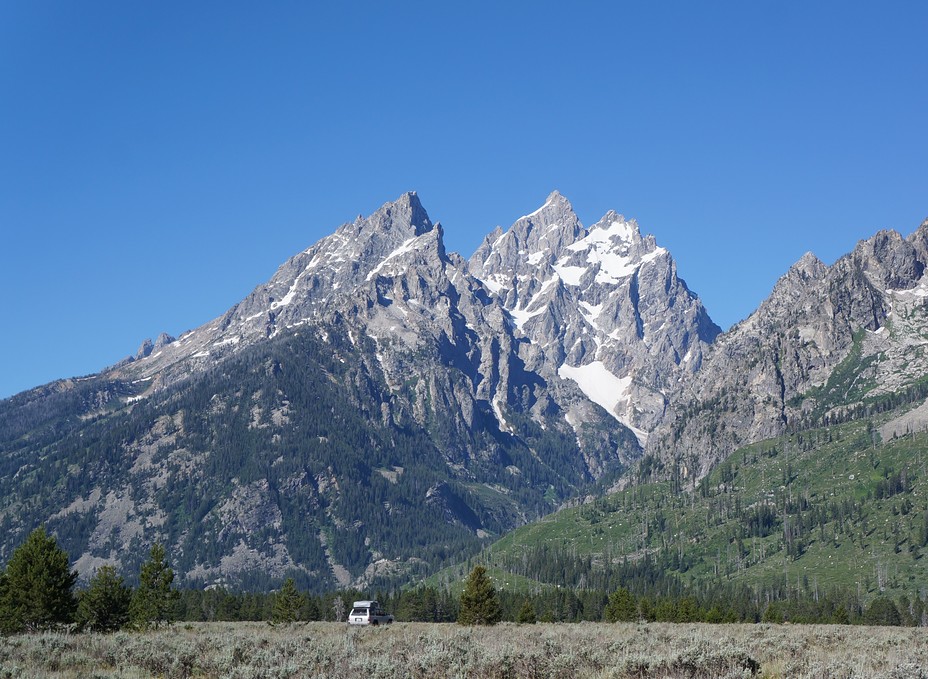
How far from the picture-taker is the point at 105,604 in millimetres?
73250

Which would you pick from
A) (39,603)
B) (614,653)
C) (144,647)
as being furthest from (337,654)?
(39,603)

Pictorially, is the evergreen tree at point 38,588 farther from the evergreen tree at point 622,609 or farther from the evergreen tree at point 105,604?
the evergreen tree at point 622,609

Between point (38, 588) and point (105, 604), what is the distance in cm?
557

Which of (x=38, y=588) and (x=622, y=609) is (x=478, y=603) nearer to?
(x=38, y=588)

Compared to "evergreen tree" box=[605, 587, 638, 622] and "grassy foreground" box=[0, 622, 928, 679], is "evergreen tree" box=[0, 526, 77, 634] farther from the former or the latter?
"evergreen tree" box=[605, 587, 638, 622]

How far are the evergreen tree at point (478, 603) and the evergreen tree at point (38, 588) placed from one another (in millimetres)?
37401

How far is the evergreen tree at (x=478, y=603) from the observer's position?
8950 cm

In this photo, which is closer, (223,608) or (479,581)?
(479,581)

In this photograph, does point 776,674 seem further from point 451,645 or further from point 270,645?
point 270,645

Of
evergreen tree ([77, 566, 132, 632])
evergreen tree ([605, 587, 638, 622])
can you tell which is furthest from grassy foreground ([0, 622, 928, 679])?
evergreen tree ([605, 587, 638, 622])

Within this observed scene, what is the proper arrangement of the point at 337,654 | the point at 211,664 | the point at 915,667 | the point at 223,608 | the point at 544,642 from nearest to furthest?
the point at 915,667 → the point at 211,664 → the point at 337,654 → the point at 544,642 → the point at 223,608

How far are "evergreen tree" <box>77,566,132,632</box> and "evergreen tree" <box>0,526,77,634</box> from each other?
6.91 ft

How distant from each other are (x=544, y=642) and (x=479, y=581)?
60.9m

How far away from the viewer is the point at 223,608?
18888 cm
